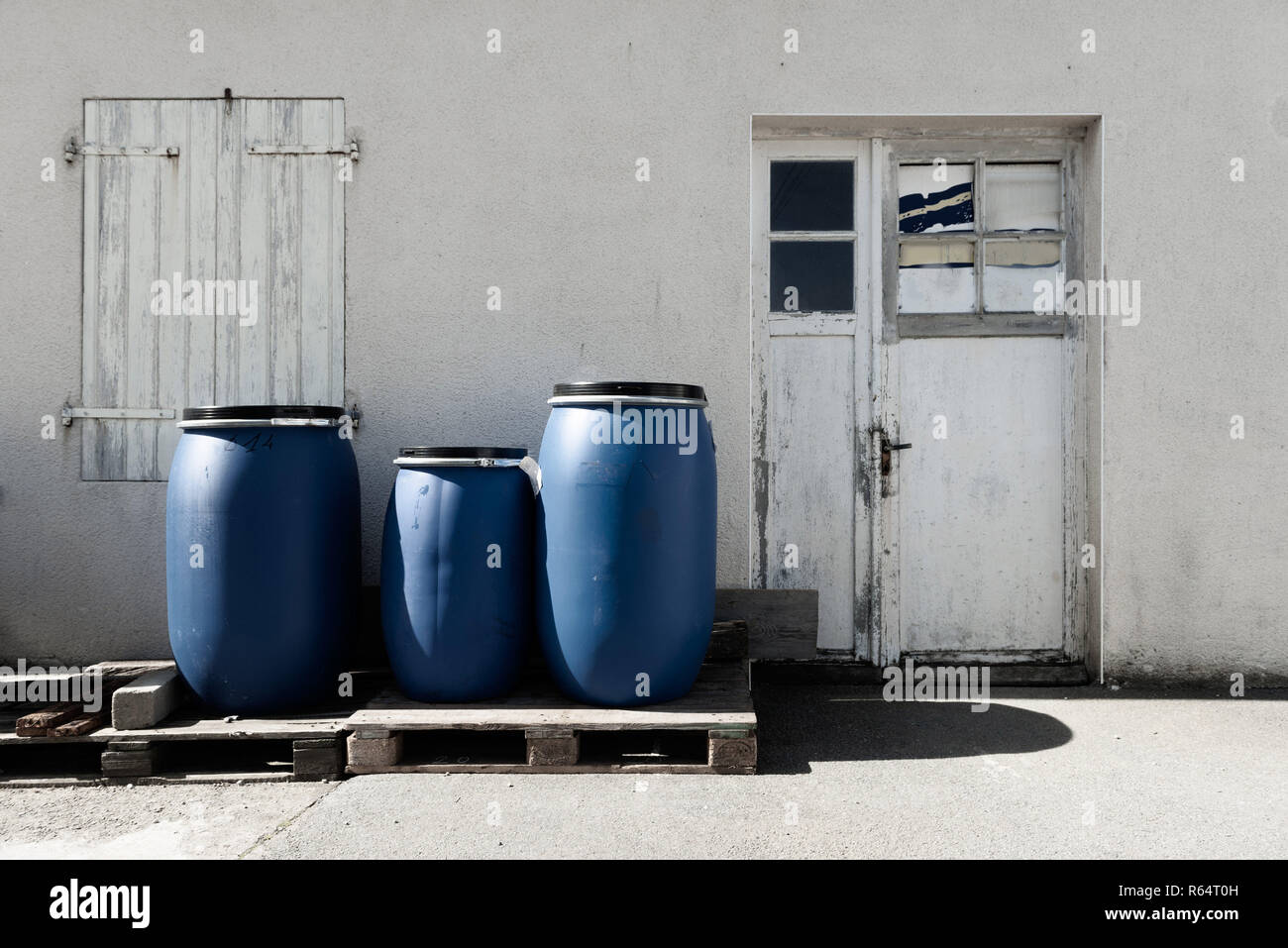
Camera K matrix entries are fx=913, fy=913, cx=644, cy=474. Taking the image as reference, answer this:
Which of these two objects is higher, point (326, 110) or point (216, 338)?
point (326, 110)

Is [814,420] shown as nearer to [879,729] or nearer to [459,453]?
[879,729]

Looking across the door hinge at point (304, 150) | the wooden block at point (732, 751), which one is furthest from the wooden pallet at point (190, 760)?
the door hinge at point (304, 150)

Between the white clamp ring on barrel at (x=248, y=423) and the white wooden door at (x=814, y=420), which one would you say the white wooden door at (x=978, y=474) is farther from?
the white clamp ring on barrel at (x=248, y=423)

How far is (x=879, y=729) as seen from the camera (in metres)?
3.35

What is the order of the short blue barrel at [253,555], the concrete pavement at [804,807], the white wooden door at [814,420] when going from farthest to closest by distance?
the white wooden door at [814,420] < the short blue barrel at [253,555] < the concrete pavement at [804,807]

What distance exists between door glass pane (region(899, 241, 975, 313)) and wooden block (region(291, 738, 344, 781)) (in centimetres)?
292

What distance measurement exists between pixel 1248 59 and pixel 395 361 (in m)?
3.84

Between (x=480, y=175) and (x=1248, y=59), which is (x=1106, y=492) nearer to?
(x=1248, y=59)

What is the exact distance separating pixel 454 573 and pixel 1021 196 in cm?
302

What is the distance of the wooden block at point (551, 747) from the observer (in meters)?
2.85

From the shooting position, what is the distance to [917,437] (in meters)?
4.05

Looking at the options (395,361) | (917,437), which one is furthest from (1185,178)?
(395,361)

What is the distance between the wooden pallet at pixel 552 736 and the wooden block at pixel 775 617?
1.99 ft

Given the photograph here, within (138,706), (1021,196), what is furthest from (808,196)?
(138,706)
